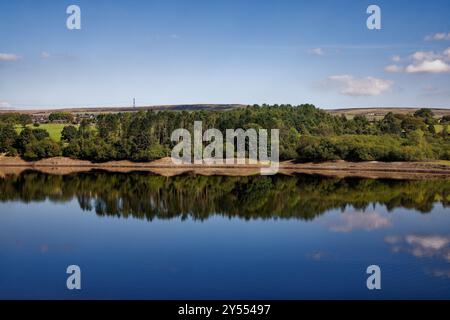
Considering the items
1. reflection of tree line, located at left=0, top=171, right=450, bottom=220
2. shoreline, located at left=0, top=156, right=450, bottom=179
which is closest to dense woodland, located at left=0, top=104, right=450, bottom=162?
shoreline, located at left=0, top=156, right=450, bottom=179

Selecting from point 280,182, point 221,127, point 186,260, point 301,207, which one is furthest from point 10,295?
point 221,127

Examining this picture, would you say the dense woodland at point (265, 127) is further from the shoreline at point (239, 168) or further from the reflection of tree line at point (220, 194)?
the reflection of tree line at point (220, 194)

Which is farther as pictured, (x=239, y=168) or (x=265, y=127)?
(x=265, y=127)

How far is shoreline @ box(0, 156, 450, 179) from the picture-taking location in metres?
72.6

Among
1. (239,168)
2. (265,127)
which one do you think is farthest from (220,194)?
(265,127)

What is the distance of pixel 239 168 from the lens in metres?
78.9

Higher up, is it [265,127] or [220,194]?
[265,127]

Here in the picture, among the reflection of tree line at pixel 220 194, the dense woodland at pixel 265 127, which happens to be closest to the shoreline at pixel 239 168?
the dense woodland at pixel 265 127

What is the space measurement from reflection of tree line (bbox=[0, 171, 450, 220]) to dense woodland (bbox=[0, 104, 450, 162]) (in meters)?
13.3

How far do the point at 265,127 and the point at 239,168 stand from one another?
17479 millimetres

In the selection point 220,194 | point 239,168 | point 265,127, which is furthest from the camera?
point 265,127

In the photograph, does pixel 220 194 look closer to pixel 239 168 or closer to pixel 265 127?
pixel 239 168

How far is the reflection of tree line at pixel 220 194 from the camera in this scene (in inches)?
1748
